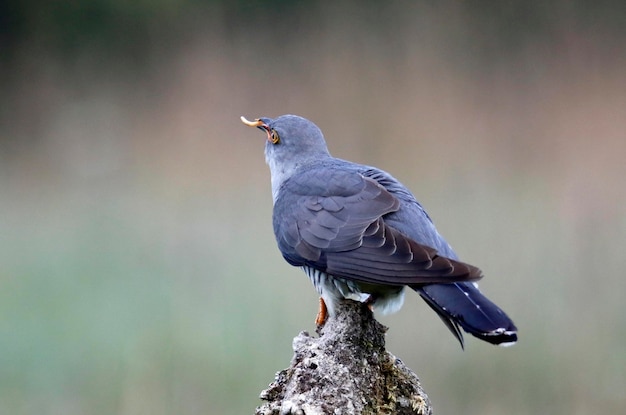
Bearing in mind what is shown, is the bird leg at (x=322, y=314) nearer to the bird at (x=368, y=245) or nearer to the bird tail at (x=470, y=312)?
the bird at (x=368, y=245)

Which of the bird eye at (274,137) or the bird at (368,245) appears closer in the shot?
the bird at (368,245)

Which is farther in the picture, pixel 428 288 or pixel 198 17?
pixel 198 17

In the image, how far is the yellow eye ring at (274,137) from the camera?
3625 millimetres

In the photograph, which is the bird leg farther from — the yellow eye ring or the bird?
the yellow eye ring

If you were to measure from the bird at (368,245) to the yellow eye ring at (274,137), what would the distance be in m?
0.07

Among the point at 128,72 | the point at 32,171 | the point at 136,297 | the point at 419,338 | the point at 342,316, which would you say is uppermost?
the point at 128,72

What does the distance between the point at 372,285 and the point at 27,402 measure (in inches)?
115

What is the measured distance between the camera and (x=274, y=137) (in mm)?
3639

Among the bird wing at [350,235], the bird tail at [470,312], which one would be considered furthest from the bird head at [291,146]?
the bird tail at [470,312]

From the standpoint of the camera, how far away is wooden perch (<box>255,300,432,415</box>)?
2.18 m

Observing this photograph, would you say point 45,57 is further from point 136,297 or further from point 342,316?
point 342,316

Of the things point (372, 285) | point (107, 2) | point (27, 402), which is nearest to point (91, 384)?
point (27, 402)

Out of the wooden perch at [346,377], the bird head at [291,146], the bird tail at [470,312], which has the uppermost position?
the bird head at [291,146]

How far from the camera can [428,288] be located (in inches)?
99.2
